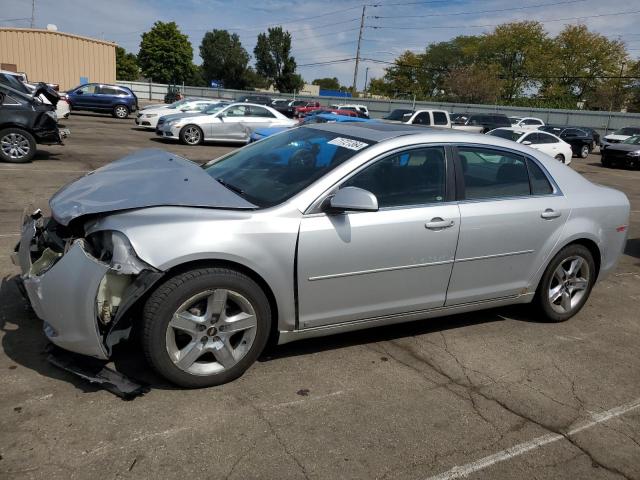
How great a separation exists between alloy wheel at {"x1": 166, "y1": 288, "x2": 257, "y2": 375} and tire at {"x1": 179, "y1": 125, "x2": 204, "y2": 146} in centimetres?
1504

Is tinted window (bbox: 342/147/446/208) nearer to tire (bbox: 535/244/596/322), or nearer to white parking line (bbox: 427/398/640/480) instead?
tire (bbox: 535/244/596/322)

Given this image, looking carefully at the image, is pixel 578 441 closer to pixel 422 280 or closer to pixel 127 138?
pixel 422 280

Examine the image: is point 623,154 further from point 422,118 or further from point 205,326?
point 205,326

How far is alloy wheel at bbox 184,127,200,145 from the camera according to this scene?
17.3 metres

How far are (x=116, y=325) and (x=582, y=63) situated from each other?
8340 cm

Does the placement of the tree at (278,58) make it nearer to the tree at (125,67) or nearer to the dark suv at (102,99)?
the tree at (125,67)

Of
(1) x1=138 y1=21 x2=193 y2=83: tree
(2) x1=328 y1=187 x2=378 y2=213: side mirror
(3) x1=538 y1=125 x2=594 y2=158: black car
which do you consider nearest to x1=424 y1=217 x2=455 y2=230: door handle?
(2) x1=328 y1=187 x2=378 y2=213: side mirror

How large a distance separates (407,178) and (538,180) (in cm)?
129

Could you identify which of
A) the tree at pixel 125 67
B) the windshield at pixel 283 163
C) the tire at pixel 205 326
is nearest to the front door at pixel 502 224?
the windshield at pixel 283 163

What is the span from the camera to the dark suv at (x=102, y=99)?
26.3 metres

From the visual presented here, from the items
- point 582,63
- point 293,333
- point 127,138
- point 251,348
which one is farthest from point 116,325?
point 582,63

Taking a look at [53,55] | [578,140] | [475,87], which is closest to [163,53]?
[53,55]

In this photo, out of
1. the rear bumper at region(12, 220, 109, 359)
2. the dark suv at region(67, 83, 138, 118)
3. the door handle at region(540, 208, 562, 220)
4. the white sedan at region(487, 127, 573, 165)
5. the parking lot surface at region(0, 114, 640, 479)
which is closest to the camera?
the parking lot surface at region(0, 114, 640, 479)

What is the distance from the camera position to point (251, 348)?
10.6ft
